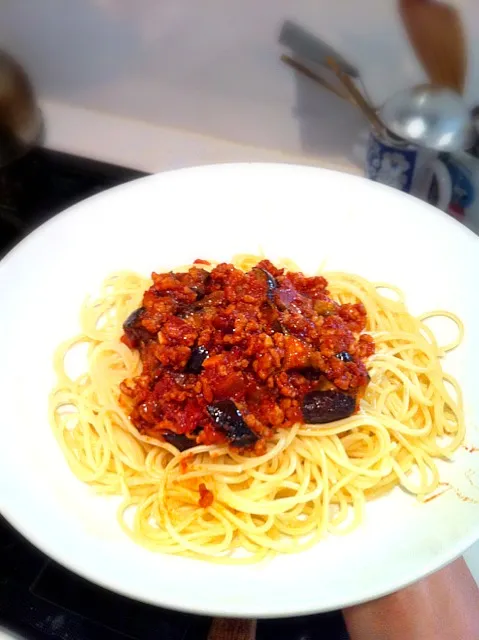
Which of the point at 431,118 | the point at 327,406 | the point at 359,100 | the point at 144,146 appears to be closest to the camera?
the point at 327,406

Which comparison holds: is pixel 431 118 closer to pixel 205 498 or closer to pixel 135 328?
pixel 135 328

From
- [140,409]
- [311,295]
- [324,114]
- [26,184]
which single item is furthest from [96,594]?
[324,114]

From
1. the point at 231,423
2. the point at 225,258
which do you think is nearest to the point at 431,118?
the point at 225,258

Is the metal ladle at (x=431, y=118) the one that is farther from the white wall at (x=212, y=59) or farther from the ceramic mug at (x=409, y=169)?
the white wall at (x=212, y=59)

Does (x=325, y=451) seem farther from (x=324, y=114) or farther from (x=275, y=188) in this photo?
(x=324, y=114)

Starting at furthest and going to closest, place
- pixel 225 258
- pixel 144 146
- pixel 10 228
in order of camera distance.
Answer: pixel 144 146 → pixel 10 228 → pixel 225 258

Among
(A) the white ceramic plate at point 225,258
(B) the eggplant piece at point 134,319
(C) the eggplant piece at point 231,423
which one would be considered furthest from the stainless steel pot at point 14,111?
(C) the eggplant piece at point 231,423

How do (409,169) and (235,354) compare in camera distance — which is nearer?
(235,354)
